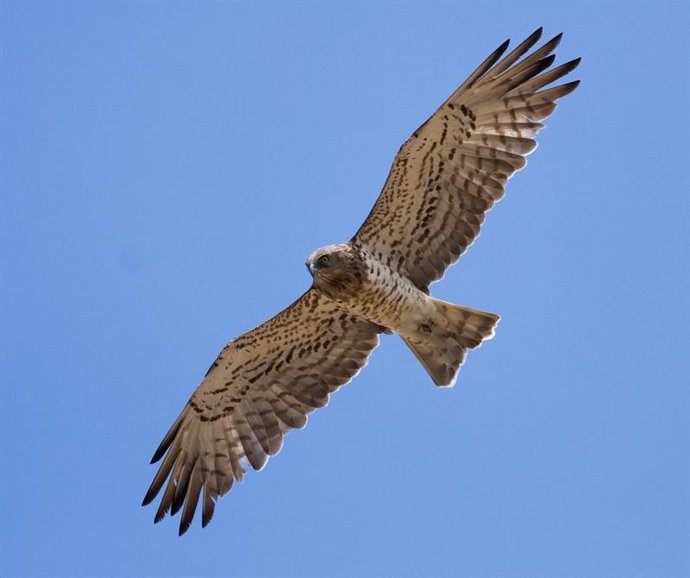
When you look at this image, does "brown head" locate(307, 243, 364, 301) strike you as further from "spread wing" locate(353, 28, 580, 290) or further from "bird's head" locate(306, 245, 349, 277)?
"spread wing" locate(353, 28, 580, 290)

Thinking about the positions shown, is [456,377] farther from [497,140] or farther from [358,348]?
[497,140]

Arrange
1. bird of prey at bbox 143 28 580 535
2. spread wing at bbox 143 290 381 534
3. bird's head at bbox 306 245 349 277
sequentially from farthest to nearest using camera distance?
1. spread wing at bbox 143 290 381 534
2. bird of prey at bbox 143 28 580 535
3. bird's head at bbox 306 245 349 277

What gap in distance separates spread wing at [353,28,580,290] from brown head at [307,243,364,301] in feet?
1.78

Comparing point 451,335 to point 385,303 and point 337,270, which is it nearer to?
point 385,303

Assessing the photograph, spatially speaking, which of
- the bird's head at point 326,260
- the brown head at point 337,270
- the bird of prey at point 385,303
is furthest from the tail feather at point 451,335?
the bird's head at point 326,260

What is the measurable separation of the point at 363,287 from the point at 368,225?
2.52ft

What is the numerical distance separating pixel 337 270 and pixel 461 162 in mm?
1680

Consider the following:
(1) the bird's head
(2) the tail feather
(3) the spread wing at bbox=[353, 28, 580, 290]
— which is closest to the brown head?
(1) the bird's head

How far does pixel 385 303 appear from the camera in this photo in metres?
11.5

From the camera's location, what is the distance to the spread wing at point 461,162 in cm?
1149

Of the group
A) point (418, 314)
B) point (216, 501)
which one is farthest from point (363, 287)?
point (216, 501)

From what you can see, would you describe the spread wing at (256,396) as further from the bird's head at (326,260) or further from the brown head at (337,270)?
the bird's head at (326,260)

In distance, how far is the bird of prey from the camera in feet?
37.7

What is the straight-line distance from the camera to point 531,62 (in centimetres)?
1148
